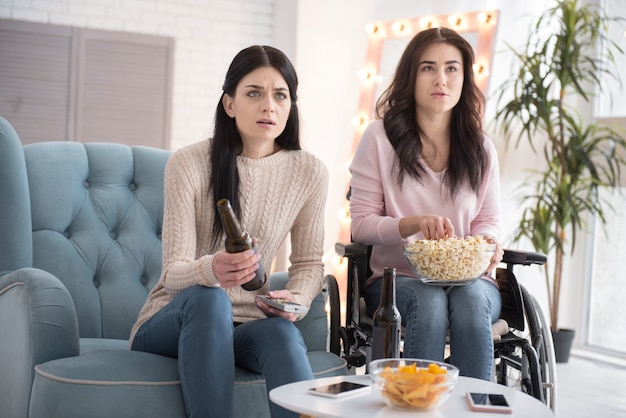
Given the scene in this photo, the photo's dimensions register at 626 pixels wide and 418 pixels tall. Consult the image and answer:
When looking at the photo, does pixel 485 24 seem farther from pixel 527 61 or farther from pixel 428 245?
pixel 428 245

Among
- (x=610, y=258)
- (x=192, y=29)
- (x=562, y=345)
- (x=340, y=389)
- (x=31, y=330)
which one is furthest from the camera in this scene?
(x=192, y=29)

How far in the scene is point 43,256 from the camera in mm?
2357

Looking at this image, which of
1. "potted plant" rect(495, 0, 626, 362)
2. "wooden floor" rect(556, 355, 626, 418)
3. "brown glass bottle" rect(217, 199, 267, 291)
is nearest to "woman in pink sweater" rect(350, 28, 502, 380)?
"brown glass bottle" rect(217, 199, 267, 291)

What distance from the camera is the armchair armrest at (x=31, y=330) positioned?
6.25 ft

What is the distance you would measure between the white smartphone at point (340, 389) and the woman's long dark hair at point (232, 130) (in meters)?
0.73

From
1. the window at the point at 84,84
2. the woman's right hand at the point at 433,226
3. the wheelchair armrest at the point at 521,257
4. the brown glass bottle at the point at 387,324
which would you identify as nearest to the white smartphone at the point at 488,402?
the brown glass bottle at the point at 387,324

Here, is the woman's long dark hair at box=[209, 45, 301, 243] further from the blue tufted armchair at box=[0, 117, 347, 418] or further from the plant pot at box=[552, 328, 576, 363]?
the plant pot at box=[552, 328, 576, 363]

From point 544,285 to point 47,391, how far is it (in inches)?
145

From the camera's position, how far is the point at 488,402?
1.43 metres

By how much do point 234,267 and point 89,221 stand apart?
85 centimetres

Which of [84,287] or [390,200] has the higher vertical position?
[390,200]

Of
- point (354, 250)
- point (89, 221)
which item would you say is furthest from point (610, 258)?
point (89, 221)

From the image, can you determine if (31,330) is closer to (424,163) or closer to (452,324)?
(452,324)

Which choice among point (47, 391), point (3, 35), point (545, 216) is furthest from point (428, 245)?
point (3, 35)
